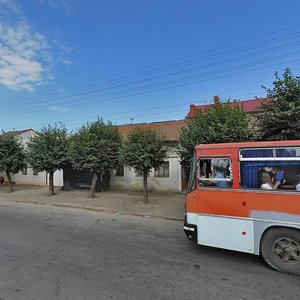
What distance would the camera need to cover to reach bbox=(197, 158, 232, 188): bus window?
6070mm

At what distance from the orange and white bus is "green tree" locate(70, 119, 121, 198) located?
987cm

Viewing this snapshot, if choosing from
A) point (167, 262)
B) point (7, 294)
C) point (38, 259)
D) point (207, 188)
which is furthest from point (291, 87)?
point (7, 294)

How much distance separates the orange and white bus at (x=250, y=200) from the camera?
18.0ft

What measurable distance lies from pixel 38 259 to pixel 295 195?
5421 millimetres

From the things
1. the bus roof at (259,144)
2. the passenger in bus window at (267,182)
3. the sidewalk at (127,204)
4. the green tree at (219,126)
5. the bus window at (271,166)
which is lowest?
the sidewalk at (127,204)

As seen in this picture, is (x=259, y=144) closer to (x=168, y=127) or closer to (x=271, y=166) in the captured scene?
(x=271, y=166)

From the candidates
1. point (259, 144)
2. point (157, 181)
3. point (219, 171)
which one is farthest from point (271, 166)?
point (157, 181)

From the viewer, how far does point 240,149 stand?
6023 mm

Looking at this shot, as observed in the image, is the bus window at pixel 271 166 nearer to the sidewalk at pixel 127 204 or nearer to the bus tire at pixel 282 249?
the bus tire at pixel 282 249

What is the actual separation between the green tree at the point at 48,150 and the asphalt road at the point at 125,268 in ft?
27.9

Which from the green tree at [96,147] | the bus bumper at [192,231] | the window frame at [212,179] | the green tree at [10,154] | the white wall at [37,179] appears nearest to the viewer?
the window frame at [212,179]

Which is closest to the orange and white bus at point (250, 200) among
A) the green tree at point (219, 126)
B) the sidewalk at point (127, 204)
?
the green tree at point (219, 126)

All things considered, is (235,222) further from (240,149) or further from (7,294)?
(7,294)

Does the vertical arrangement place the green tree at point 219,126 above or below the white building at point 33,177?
above
